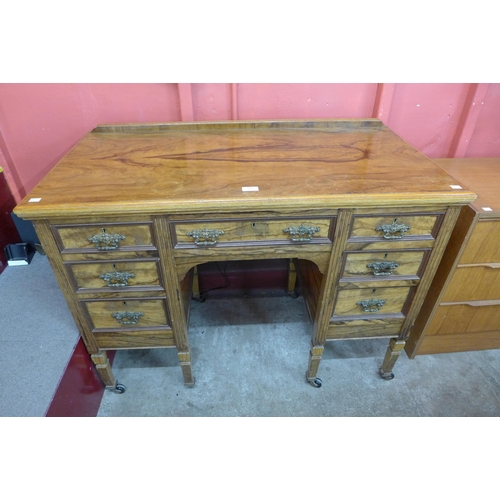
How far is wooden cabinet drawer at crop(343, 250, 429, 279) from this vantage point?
1144 millimetres

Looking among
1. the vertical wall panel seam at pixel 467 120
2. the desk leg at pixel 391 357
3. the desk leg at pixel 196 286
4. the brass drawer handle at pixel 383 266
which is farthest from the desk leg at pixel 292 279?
the vertical wall panel seam at pixel 467 120

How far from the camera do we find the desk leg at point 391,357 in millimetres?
1436

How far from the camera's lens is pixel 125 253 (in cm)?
107

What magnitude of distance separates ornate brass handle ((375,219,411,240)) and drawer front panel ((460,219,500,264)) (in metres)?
0.41

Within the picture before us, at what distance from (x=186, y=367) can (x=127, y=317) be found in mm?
383

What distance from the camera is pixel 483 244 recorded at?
131cm

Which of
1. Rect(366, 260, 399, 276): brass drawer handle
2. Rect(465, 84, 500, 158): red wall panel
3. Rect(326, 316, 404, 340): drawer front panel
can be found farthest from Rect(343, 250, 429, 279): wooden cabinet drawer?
Rect(465, 84, 500, 158): red wall panel

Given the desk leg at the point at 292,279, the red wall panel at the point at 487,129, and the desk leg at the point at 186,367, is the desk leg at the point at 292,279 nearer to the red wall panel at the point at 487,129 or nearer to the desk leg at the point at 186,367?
the desk leg at the point at 186,367

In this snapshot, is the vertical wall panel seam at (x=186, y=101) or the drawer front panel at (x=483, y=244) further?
the vertical wall panel seam at (x=186, y=101)

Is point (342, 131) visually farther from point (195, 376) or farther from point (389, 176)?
point (195, 376)

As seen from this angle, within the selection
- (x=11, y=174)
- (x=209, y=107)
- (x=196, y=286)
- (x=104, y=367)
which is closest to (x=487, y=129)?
(x=209, y=107)

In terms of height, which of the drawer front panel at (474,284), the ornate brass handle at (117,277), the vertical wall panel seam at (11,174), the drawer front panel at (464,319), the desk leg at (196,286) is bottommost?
the desk leg at (196,286)

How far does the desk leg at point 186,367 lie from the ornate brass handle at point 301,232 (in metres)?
0.70

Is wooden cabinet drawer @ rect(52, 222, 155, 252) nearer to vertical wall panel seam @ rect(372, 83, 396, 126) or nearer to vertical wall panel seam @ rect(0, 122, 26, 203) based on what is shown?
vertical wall panel seam @ rect(0, 122, 26, 203)
